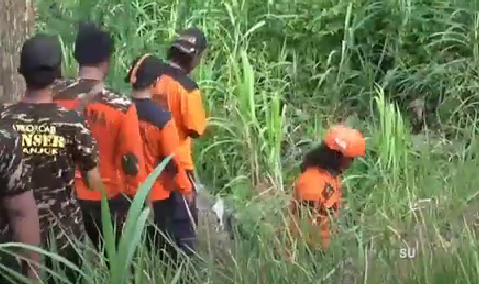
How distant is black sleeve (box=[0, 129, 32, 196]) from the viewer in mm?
3588

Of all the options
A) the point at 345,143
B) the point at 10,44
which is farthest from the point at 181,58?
the point at 345,143

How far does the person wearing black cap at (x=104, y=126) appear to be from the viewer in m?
4.61

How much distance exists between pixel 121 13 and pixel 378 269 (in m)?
6.86

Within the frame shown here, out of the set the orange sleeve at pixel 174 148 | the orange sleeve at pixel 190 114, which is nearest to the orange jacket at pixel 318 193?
the orange sleeve at pixel 174 148

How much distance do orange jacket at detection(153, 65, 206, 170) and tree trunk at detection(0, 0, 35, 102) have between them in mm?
839

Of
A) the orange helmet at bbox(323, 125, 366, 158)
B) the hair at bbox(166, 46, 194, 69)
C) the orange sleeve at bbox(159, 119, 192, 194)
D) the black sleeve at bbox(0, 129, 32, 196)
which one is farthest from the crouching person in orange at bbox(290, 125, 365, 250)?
the hair at bbox(166, 46, 194, 69)

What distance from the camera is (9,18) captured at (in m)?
5.53

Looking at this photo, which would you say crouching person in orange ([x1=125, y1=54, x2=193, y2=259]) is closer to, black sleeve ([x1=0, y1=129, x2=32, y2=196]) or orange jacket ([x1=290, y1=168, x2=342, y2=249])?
orange jacket ([x1=290, y1=168, x2=342, y2=249])

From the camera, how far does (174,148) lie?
203 inches

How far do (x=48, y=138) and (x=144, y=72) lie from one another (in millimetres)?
1276

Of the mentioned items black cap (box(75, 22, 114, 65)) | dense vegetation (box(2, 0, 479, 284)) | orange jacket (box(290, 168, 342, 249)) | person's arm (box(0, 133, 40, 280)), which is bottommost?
dense vegetation (box(2, 0, 479, 284))

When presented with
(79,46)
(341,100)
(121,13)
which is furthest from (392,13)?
(79,46)

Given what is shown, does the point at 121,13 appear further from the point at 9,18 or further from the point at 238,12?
the point at 9,18

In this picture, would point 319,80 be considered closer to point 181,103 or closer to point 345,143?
point 181,103
